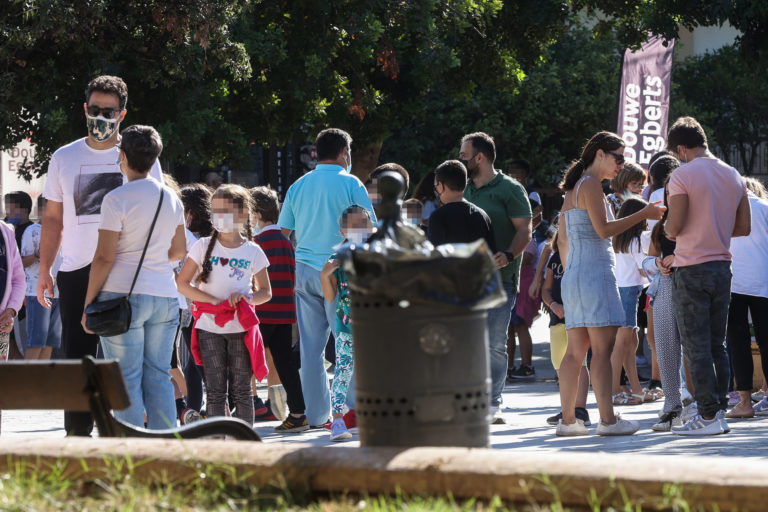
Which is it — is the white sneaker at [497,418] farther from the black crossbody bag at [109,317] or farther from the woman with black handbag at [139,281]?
the black crossbody bag at [109,317]

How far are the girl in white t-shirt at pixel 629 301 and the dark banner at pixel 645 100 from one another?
6517 mm

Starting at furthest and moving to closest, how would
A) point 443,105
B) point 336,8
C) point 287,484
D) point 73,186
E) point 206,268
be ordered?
1. point 443,105
2. point 336,8
3. point 206,268
4. point 73,186
5. point 287,484

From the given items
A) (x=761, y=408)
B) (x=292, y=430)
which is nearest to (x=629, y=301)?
(x=761, y=408)

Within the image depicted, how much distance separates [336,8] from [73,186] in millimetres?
12929

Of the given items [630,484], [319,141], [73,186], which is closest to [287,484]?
[630,484]

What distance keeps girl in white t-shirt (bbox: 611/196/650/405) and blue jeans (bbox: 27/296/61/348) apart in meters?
5.46

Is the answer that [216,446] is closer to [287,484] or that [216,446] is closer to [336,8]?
[287,484]

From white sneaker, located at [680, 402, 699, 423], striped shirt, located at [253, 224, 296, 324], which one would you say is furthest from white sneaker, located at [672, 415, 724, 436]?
striped shirt, located at [253, 224, 296, 324]

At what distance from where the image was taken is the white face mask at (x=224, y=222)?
8.56 metres

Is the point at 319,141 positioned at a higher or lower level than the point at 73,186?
higher

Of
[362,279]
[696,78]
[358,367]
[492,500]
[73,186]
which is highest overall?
[696,78]

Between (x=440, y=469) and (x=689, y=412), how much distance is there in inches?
194

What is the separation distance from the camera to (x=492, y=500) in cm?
428

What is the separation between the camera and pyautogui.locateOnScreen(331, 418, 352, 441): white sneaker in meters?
8.66
